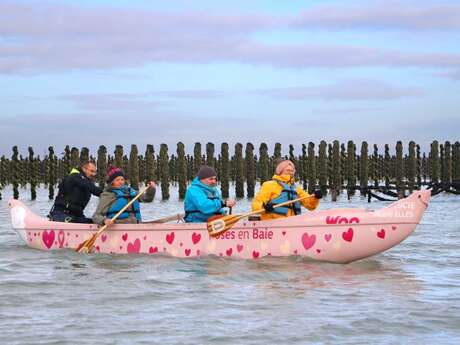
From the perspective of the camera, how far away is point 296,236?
1443 cm

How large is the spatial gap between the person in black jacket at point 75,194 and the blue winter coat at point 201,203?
203cm

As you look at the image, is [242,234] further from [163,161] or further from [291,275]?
[163,161]

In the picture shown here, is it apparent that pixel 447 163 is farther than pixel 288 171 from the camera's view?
Yes

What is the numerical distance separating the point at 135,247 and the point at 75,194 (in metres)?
1.86

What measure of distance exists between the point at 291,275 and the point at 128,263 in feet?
9.71

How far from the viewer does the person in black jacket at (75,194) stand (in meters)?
16.5

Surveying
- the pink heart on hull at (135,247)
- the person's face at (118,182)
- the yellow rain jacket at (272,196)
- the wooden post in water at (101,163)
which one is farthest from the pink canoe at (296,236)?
the wooden post in water at (101,163)

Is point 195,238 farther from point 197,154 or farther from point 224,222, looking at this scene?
point 197,154

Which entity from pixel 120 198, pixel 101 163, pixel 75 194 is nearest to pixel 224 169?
pixel 101 163

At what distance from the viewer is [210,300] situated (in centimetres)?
1112

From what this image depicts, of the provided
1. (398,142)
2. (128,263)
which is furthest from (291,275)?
(398,142)

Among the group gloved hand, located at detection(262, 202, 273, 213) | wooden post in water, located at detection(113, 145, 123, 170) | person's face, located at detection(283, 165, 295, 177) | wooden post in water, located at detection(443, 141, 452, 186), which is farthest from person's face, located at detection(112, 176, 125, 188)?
wooden post in water, located at detection(443, 141, 452, 186)

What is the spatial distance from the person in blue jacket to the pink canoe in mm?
313

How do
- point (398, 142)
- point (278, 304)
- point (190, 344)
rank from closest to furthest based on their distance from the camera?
point (190, 344) → point (278, 304) → point (398, 142)
